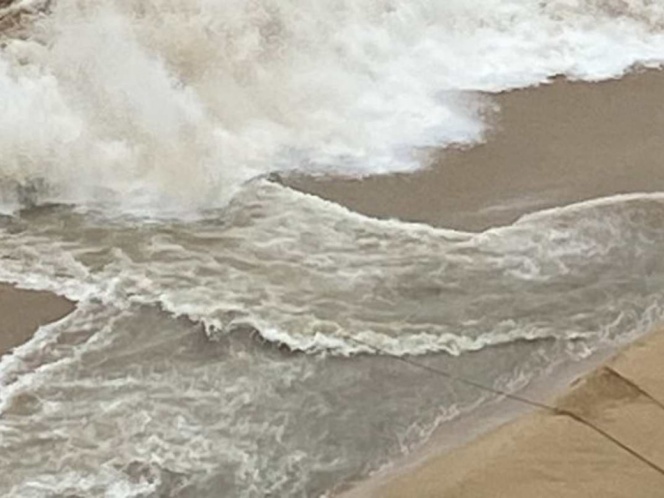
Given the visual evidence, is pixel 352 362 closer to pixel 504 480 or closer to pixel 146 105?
pixel 504 480

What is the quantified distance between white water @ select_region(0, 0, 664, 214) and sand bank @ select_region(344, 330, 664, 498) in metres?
1.11

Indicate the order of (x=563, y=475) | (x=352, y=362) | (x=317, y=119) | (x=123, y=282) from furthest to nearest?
(x=317, y=119)
(x=123, y=282)
(x=352, y=362)
(x=563, y=475)

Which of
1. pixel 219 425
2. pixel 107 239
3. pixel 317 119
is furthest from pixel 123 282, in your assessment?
pixel 317 119

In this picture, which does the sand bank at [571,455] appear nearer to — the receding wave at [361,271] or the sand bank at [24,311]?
the receding wave at [361,271]

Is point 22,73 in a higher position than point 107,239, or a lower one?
higher

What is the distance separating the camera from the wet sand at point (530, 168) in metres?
3.27

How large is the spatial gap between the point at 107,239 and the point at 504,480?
122 centimetres

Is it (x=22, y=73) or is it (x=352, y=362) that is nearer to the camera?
(x=352, y=362)

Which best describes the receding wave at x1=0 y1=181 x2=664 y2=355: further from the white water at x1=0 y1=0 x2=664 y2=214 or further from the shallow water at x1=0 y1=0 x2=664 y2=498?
the white water at x1=0 y1=0 x2=664 y2=214

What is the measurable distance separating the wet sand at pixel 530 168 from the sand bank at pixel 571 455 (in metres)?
0.80

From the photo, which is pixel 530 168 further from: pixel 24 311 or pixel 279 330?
pixel 24 311

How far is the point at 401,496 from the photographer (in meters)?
2.27

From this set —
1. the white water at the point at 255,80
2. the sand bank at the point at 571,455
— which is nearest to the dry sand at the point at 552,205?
the sand bank at the point at 571,455

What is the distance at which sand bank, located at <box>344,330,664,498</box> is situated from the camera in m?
2.23
